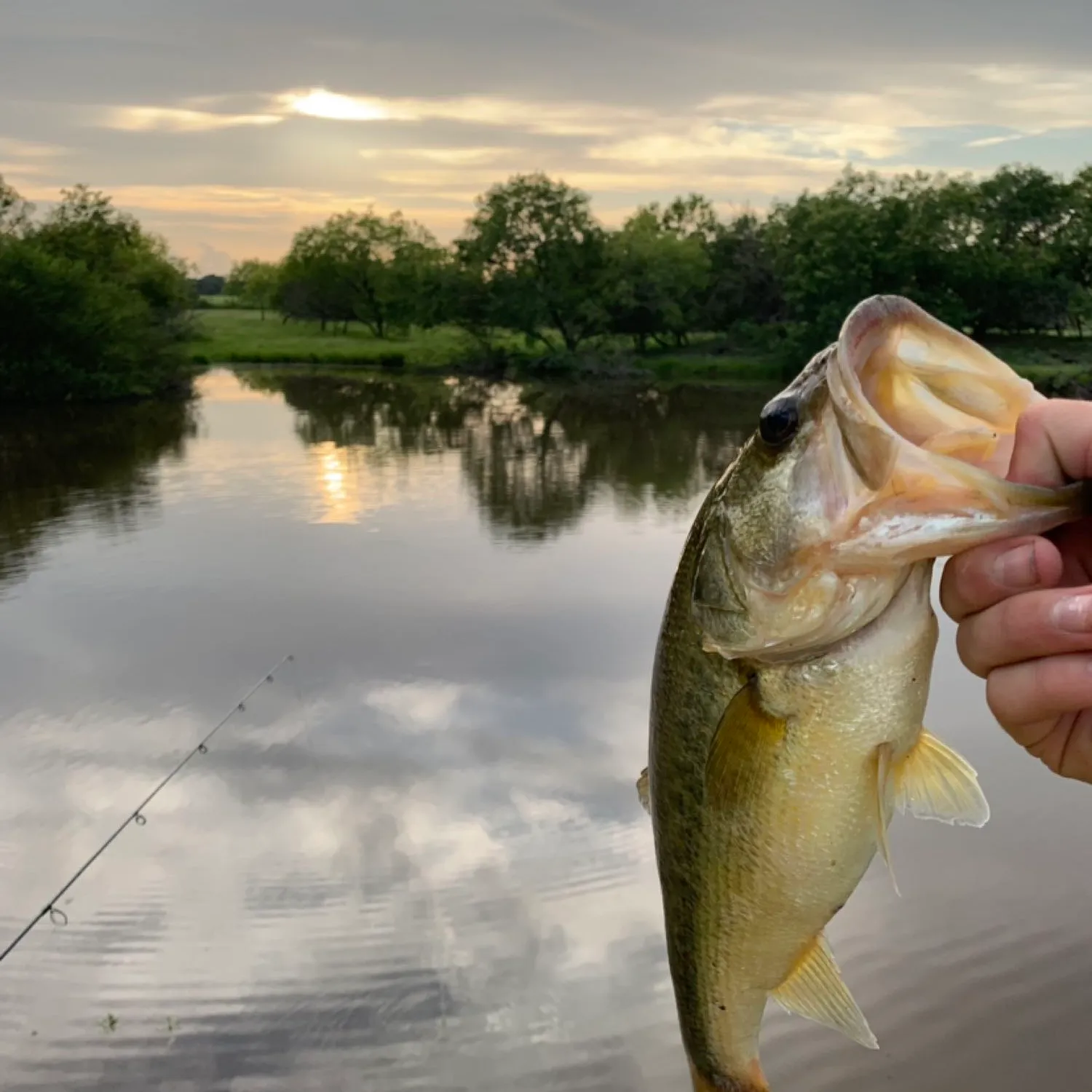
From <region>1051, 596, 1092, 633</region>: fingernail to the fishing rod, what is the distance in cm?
521

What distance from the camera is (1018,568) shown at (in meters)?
1.64

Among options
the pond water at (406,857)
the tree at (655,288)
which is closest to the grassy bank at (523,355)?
the tree at (655,288)

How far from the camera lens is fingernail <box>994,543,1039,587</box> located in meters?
1.63

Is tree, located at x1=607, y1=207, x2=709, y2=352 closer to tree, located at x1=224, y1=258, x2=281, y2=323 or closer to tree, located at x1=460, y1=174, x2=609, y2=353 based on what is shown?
tree, located at x1=460, y1=174, x2=609, y2=353

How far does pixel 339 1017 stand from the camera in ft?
17.0

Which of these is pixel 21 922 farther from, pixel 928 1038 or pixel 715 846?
pixel 715 846

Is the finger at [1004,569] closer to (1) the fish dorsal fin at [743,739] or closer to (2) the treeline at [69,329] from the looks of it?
(1) the fish dorsal fin at [743,739]

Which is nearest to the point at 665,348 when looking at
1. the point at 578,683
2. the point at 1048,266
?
the point at 1048,266

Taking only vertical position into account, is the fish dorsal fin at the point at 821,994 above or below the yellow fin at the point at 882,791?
below

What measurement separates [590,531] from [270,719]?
777cm

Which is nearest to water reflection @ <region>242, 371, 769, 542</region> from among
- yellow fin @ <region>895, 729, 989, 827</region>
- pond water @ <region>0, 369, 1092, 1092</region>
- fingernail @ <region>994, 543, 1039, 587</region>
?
pond water @ <region>0, 369, 1092, 1092</region>

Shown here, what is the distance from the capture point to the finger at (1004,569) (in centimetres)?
163

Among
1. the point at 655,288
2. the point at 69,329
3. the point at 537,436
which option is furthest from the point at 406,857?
the point at 655,288

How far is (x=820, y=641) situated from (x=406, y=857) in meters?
5.42
